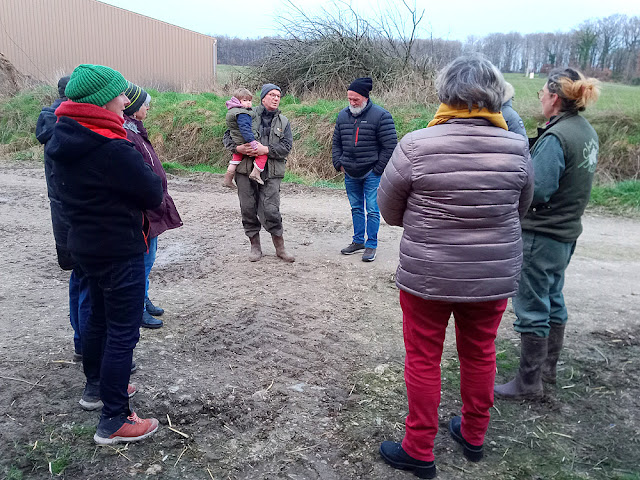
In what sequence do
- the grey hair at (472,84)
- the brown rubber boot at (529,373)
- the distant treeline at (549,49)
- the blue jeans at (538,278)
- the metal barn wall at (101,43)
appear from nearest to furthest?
the grey hair at (472,84)
the blue jeans at (538,278)
the brown rubber boot at (529,373)
the distant treeline at (549,49)
the metal barn wall at (101,43)

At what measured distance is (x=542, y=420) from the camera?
333cm

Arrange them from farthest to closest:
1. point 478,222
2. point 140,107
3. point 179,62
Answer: point 179,62
point 140,107
point 478,222

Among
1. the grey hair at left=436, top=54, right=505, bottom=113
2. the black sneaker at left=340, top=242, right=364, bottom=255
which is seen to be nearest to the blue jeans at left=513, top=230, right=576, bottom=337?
the grey hair at left=436, top=54, right=505, bottom=113

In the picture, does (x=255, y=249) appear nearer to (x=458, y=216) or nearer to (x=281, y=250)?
(x=281, y=250)

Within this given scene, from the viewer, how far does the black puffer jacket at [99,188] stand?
101 inches

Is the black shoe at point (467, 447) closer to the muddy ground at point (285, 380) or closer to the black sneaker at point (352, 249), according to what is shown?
the muddy ground at point (285, 380)

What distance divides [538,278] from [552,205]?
1.54ft

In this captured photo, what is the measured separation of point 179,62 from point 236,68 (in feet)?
29.7

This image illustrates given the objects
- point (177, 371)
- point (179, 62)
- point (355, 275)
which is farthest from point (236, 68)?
point (177, 371)

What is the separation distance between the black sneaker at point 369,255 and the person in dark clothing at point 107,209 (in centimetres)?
377

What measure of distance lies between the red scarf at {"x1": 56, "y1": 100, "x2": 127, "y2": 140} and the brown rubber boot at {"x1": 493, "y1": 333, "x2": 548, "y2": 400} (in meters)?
2.80

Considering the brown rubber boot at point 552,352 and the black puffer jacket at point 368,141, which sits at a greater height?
the black puffer jacket at point 368,141

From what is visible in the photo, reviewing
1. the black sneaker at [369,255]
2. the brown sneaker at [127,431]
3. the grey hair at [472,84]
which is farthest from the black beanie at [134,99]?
the black sneaker at [369,255]

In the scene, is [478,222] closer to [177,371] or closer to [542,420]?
[542,420]
